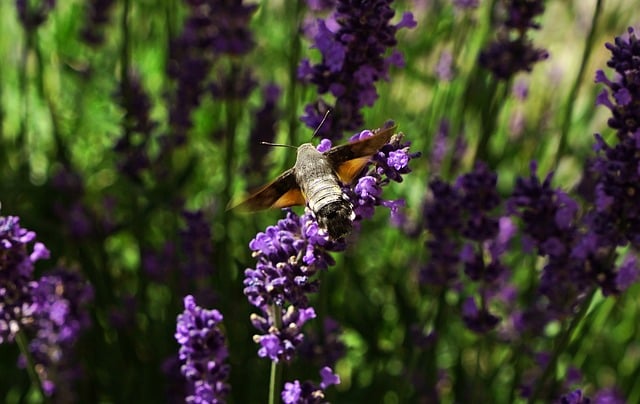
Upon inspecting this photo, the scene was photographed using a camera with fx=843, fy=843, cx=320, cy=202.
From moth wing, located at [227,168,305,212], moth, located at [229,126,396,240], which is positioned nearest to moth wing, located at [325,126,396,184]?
moth, located at [229,126,396,240]

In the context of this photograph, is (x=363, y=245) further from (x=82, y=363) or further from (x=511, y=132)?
(x=82, y=363)

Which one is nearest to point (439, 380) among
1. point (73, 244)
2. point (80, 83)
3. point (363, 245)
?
point (363, 245)

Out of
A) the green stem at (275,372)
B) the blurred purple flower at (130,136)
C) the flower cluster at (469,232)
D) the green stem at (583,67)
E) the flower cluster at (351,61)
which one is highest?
the blurred purple flower at (130,136)

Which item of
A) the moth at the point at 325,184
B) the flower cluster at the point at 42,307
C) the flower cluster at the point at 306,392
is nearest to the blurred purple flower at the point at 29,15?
the flower cluster at the point at 42,307

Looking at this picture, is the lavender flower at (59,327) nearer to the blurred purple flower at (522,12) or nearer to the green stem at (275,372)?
the green stem at (275,372)

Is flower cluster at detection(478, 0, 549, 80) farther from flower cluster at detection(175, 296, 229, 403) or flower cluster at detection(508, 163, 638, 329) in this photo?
flower cluster at detection(175, 296, 229, 403)

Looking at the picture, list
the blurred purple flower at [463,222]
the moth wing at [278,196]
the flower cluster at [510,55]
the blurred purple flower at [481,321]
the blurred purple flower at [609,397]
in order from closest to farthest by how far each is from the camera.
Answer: the moth wing at [278,196] < the blurred purple flower at [463,222] < the blurred purple flower at [481,321] < the flower cluster at [510,55] < the blurred purple flower at [609,397]
